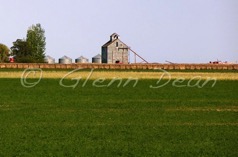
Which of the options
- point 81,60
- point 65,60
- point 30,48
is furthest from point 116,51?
point 30,48

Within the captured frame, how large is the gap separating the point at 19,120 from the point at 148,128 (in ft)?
11.5

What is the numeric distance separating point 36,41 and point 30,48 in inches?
275

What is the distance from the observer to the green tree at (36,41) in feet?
411

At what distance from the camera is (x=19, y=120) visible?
13750 millimetres

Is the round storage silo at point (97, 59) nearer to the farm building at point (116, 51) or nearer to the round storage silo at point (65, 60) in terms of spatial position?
the farm building at point (116, 51)

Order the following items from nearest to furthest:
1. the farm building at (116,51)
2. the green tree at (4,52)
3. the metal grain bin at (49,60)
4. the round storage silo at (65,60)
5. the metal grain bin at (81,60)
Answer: the farm building at (116,51)
the round storage silo at (65,60)
the metal grain bin at (81,60)
the metal grain bin at (49,60)
the green tree at (4,52)

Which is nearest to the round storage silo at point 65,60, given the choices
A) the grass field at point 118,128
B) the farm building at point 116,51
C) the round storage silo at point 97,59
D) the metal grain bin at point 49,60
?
the metal grain bin at point 49,60

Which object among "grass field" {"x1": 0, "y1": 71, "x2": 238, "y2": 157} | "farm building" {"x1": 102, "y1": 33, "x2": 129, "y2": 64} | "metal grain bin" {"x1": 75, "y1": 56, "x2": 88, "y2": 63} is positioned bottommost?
"grass field" {"x1": 0, "y1": 71, "x2": 238, "y2": 157}

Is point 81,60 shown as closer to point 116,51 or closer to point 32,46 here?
point 116,51

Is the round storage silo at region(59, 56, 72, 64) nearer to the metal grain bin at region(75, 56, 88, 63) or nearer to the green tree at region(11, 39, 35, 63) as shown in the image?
the metal grain bin at region(75, 56, 88, 63)

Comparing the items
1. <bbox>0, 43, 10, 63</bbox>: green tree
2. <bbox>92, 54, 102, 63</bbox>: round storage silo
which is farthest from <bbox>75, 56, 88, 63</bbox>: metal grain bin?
<bbox>0, 43, 10, 63</bbox>: green tree

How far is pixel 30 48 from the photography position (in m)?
124

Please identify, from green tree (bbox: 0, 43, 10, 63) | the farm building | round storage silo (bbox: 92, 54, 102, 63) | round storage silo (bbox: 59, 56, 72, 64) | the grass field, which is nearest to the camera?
the grass field

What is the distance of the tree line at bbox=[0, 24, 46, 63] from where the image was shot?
121750 millimetres
